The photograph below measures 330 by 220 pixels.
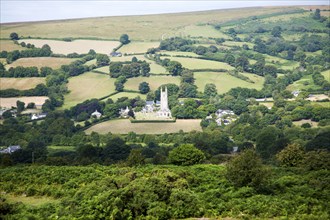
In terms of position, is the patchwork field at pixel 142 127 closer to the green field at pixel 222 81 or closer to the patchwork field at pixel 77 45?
the green field at pixel 222 81

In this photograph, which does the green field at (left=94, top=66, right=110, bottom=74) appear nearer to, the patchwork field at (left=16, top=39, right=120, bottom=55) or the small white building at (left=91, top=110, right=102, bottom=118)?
the patchwork field at (left=16, top=39, right=120, bottom=55)

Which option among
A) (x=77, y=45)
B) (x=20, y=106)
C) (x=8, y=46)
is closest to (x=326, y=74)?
(x=77, y=45)

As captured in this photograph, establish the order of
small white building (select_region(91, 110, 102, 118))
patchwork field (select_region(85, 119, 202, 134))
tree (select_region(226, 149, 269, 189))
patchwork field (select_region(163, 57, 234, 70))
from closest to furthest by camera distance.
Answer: tree (select_region(226, 149, 269, 189)), patchwork field (select_region(85, 119, 202, 134)), small white building (select_region(91, 110, 102, 118)), patchwork field (select_region(163, 57, 234, 70))

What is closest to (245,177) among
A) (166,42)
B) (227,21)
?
(166,42)

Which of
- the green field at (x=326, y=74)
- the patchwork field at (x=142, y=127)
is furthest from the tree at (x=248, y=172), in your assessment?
the green field at (x=326, y=74)

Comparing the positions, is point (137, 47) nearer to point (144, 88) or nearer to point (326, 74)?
point (144, 88)

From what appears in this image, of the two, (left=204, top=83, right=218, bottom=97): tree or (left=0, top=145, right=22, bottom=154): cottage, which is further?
(left=204, top=83, right=218, bottom=97): tree

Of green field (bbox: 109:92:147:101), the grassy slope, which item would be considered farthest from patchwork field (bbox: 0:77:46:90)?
the grassy slope
